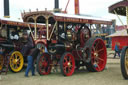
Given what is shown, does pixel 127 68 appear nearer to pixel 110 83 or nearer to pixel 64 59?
pixel 110 83

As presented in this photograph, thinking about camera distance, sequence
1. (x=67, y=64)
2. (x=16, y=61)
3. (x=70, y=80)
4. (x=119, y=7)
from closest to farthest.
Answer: (x=70, y=80) → (x=119, y=7) → (x=67, y=64) → (x=16, y=61)

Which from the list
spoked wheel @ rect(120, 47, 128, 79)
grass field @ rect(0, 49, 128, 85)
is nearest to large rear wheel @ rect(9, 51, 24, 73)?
grass field @ rect(0, 49, 128, 85)

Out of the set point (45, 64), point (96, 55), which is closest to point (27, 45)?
point (45, 64)

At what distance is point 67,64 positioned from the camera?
7156mm

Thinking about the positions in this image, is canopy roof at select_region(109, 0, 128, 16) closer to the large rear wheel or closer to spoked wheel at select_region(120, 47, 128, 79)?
spoked wheel at select_region(120, 47, 128, 79)

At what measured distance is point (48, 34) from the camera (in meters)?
7.74

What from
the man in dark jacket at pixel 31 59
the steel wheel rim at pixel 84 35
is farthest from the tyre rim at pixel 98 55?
the man in dark jacket at pixel 31 59

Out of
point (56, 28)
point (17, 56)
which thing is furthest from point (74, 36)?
point (17, 56)

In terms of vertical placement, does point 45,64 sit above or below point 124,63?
below

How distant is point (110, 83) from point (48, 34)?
3.06m

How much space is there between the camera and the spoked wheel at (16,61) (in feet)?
27.2

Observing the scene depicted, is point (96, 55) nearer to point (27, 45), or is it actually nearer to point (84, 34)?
point (84, 34)

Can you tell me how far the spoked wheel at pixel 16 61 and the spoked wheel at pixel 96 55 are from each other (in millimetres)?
2711

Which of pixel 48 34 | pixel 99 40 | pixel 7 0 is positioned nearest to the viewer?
pixel 48 34
